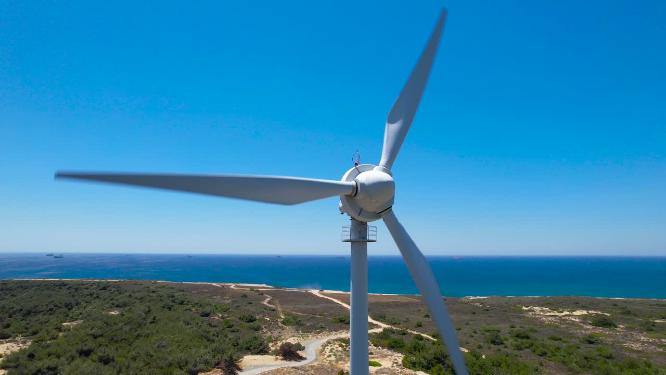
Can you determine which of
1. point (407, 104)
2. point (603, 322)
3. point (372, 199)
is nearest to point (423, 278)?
point (372, 199)

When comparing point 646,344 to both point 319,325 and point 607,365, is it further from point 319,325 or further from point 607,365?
point 319,325

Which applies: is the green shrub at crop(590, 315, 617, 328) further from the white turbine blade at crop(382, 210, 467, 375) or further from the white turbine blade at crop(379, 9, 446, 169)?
the white turbine blade at crop(379, 9, 446, 169)

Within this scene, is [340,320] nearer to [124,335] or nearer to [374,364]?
[374,364]

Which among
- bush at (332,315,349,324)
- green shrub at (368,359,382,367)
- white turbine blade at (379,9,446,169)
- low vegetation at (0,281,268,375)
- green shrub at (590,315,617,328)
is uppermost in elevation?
white turbine blade at (379,9,446,169)

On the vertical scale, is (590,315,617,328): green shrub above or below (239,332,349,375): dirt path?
below

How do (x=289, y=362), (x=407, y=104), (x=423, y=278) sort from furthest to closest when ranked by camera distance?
1. (x=289, y=362)
2. (x=407, y=104)
3. (x=423, y=278)

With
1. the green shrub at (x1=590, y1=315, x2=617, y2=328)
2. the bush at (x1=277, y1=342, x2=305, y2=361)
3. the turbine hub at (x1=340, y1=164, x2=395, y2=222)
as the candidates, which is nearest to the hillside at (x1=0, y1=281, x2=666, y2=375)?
the green shrub at (x1=590, y1=315, x2=617, y2=328)

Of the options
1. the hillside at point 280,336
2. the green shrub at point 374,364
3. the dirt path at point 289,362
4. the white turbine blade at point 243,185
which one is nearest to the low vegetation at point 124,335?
the hillside at point 280,336

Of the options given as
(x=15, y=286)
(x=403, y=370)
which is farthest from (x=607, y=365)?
(x=15, y=286)
